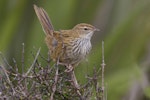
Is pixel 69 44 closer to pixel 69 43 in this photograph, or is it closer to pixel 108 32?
pixel 69 43

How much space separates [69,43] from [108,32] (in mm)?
2333

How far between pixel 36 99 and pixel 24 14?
12.3 feet

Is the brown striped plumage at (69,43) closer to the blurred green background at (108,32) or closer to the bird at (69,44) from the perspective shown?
the bird at (69,44)

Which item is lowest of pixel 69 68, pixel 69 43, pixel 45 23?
pixel 69 68

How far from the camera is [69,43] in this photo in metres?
5.21

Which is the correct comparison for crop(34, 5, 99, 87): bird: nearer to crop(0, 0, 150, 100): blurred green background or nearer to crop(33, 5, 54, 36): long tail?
crop(33, 5, 54, 36): long tail

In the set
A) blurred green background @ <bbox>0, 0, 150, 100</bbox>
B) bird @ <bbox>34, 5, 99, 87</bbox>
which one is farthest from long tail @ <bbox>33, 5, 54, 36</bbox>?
blurred green background @ <bbox>0, 0, 150, 100</bbox>

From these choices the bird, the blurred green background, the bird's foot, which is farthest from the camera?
the blurred green background

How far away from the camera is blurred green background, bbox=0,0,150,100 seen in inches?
271

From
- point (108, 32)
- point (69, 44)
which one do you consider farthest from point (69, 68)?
point (108, 32)

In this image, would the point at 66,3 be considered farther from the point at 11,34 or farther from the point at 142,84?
the point at 142,84

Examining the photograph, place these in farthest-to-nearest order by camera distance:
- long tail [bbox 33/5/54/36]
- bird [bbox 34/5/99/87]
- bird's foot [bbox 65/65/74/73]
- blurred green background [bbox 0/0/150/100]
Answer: blurred green background [bbox 0/0/150/100] < long tail [bbox 33/5/54/36] < bird [bbox 34/5/99/87] < bird's foot [bbox 65/65/74/73]

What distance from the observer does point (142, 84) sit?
7.13 m

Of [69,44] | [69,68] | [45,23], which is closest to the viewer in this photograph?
[69,68]
